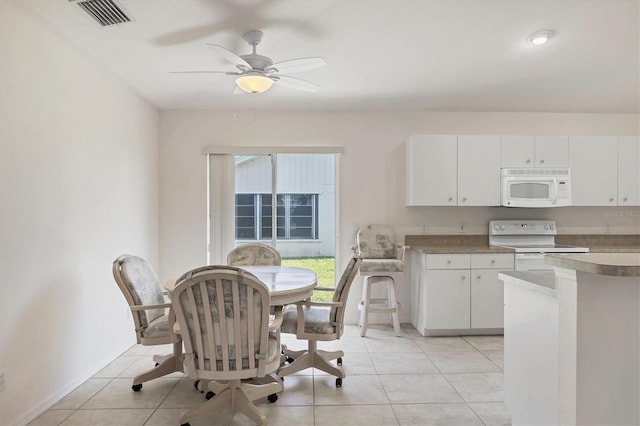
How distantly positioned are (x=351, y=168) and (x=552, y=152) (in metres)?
2.13

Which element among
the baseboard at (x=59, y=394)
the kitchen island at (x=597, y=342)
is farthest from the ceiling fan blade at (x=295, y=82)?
the baseboard at (x=59, y=394)

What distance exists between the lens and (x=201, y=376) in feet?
6.41

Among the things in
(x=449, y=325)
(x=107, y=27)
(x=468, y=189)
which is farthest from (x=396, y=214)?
(x=107, y=27)

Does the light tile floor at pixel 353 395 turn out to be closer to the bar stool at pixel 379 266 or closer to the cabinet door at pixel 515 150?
the bar stool at pixel 379 266

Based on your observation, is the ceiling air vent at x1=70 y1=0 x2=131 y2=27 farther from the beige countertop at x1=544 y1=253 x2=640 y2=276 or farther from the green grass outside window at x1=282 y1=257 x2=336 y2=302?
the green grass outside window at x1=282 y1=257 x2=336 y2=302

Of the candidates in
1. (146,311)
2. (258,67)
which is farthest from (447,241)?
(146,311)

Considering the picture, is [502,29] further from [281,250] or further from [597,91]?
[281,250]

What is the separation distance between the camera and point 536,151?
387cm

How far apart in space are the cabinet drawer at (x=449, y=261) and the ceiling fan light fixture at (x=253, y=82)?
7.50 ft

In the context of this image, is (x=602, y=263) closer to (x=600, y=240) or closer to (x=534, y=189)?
(x=534, y=189)

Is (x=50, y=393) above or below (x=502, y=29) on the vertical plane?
below

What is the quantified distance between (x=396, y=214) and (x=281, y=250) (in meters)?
1.41

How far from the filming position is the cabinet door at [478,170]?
12.6 ft

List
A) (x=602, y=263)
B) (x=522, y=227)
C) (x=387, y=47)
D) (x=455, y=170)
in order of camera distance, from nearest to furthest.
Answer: (x=602, y=263) → (x=387, y=47) → (x=455, y=170) → (x=522, y=227)
